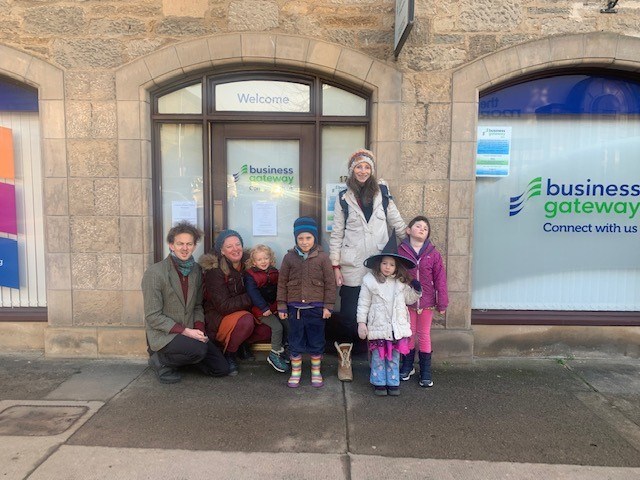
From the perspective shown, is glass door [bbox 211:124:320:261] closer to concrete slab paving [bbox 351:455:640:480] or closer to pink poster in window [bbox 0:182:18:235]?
pink poster in window [bbox 0:182:18:235]

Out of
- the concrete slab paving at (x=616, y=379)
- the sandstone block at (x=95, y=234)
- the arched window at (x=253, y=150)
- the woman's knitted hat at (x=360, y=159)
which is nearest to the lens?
the concrete slab paving at (x=616, y=379)

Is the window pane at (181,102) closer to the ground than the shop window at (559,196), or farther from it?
farther from it

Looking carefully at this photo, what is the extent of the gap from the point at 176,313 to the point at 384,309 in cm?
184

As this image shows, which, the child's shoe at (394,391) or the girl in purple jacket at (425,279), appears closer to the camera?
the child's shoe at (394,391)

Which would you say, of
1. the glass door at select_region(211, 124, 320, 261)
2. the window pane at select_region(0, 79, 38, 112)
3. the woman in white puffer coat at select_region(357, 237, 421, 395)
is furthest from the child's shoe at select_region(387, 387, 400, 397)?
the window pane at select_region(0, 79, 38, 112)

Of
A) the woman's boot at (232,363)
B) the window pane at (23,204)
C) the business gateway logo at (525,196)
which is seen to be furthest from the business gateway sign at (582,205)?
the window pane at (23,204)

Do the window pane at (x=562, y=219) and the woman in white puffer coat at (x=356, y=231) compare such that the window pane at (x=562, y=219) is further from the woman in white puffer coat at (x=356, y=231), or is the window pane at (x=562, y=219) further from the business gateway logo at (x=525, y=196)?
the woman in white puffer coat at (x=356, y=231)

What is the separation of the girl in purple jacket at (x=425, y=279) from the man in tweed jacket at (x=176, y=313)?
71.6 inches

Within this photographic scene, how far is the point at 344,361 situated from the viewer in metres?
4.34

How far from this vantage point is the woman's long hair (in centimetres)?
428

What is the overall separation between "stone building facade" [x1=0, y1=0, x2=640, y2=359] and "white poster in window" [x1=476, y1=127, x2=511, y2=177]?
0.94ft

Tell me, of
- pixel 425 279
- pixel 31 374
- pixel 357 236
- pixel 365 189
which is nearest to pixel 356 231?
pixel 357 236

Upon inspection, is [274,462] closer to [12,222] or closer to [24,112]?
[12,222]

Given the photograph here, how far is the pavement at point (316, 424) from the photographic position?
293 centimetres
